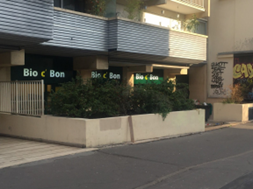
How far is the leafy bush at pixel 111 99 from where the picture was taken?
911 cm

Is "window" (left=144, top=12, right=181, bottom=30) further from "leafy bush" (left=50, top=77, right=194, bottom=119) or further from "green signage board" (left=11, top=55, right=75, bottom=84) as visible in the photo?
"leafy bush" (left=50, top=77, right=194, bottom=119)

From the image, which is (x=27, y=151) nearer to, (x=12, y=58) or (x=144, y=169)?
(x=144, y=169)

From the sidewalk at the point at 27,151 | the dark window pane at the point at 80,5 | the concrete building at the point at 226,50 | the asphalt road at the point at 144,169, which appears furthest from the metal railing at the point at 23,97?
the concrete building at the point at 226,50

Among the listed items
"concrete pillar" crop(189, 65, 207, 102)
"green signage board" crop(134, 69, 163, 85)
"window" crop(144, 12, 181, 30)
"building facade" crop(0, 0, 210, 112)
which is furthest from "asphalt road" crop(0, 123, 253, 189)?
"concrete pillar" crop(189, 65, 207, 102)

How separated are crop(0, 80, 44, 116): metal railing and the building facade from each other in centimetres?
94

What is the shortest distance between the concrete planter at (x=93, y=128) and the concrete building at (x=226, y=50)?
9.69 metres

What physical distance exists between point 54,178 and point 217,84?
1691 centimetres

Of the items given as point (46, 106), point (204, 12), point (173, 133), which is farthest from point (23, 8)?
point (204, 12)

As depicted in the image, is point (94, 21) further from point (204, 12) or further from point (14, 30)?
point (204, 12)

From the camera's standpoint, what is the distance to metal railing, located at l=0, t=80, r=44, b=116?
371 inches

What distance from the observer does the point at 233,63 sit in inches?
781

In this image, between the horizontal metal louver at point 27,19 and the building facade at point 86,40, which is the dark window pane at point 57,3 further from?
the horizontal metal louver at point 27,19

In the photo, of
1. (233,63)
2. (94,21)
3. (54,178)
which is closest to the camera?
(54,178)

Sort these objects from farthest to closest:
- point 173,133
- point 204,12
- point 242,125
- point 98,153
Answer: point 204,12 → point 242,125 → point 173,133 → point 98,153
